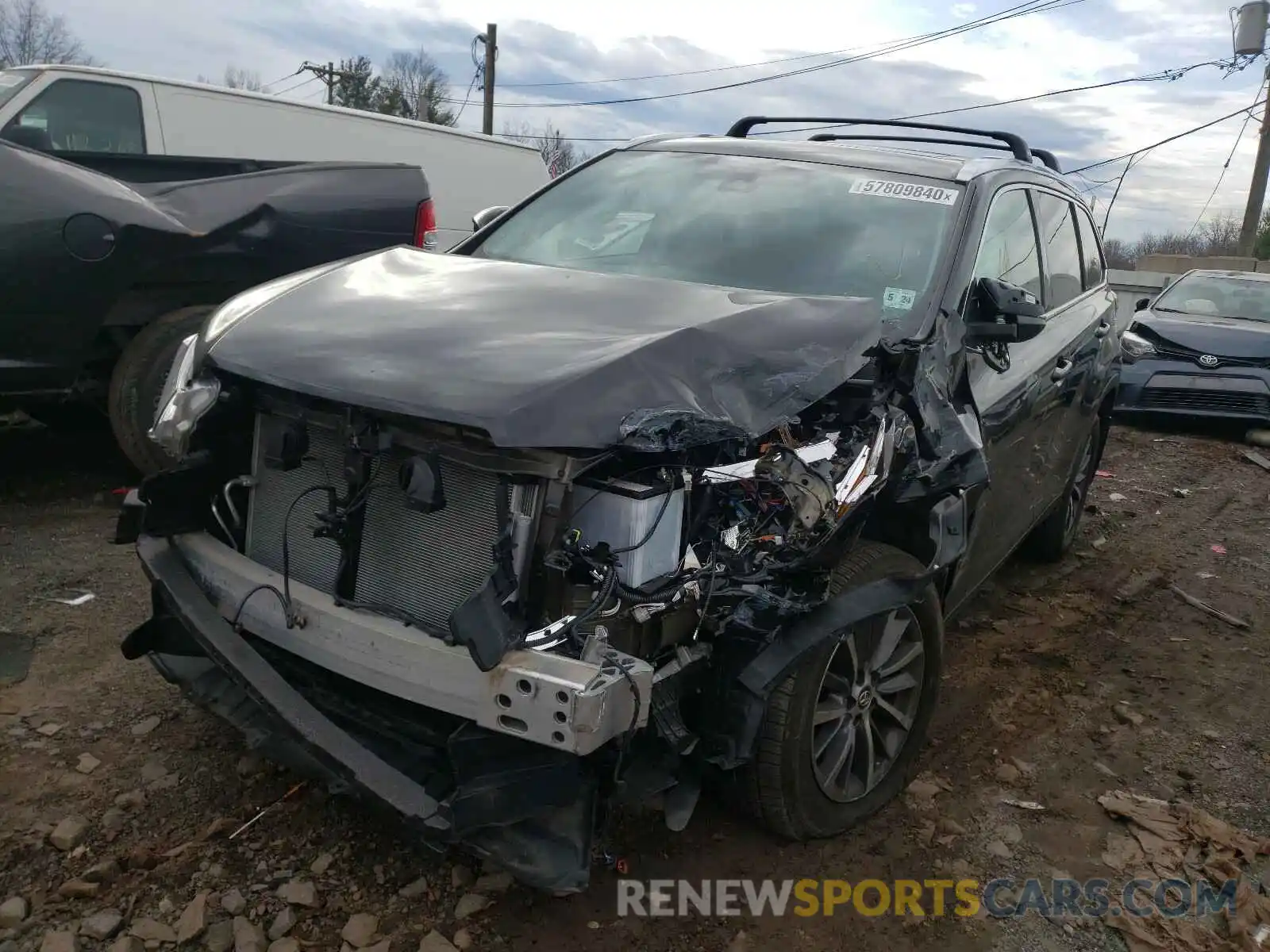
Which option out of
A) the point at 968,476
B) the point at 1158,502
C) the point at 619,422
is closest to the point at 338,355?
the point at 619,422

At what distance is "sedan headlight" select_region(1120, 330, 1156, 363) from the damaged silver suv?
23.4 ft

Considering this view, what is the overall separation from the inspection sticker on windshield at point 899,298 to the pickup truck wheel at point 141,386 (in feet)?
11.0

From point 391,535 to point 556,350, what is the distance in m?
0.59

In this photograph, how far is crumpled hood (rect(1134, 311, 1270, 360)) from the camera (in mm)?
9469

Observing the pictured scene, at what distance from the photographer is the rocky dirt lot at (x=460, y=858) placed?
243 cm

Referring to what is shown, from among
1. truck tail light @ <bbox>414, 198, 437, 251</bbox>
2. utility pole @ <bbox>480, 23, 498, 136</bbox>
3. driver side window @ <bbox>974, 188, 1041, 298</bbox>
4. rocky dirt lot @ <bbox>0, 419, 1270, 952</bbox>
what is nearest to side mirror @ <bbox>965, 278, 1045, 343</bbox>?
driver side window @ <bbox>974, 188, 1041, 298</bbox>

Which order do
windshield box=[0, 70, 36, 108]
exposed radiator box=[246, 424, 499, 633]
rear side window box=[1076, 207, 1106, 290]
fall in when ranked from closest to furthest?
1. exposed radiator box=[246, 424, 499, 633]
2. rear side window box=[1076, 207, 1106, 290]
3. windshield box=[0, 70, 36, 108]

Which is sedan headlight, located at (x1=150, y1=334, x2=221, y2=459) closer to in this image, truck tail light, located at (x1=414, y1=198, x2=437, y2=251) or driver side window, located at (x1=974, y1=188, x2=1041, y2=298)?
driver side window, located at (x1=974, y1=188, x2=1041, y2=298)

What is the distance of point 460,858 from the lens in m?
2.64

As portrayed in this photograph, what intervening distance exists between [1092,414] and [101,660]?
179 inches

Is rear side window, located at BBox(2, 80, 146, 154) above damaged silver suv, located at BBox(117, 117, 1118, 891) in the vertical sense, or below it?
above

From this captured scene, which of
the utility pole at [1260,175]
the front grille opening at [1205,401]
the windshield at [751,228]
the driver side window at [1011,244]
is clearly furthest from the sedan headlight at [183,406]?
the utility pole at [1260,175]

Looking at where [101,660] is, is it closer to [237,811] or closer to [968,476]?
[237,811]

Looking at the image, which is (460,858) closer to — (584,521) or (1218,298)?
(584,521)
